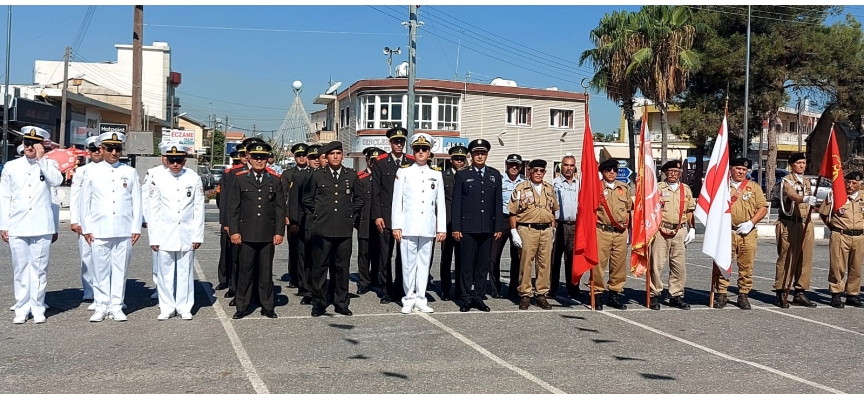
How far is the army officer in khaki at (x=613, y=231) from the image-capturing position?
383 inches

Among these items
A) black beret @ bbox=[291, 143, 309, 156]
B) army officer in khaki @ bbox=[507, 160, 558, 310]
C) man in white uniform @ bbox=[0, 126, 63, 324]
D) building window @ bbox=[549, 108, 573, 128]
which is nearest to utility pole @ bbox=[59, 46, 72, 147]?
building window @ bbox=[549, 108, 573, 128]

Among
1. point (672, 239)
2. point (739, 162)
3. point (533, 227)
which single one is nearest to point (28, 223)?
point (533, 227)

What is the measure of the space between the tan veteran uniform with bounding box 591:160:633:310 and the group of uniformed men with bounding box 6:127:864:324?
17 millimetres

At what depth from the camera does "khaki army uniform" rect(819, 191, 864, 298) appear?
33.3 feet

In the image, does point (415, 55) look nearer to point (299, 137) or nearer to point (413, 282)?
point (413, 282)

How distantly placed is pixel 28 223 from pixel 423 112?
3946cm

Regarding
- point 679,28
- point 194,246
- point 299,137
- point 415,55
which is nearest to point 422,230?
point 194,246

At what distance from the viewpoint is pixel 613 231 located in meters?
9.80

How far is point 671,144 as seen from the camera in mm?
63469

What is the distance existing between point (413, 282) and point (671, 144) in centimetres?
5760

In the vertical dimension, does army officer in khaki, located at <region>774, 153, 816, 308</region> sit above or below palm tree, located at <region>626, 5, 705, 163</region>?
below

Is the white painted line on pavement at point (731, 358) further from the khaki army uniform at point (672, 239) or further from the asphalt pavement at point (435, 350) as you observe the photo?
the khaki army uniform at point (672, 239)

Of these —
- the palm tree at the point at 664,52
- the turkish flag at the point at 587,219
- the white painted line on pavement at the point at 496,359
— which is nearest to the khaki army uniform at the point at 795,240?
the turkish flag at the point at 587,219

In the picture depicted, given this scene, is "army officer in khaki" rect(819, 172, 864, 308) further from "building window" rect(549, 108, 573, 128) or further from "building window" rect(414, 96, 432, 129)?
"building window" rect(549, 108, 573, 128)
